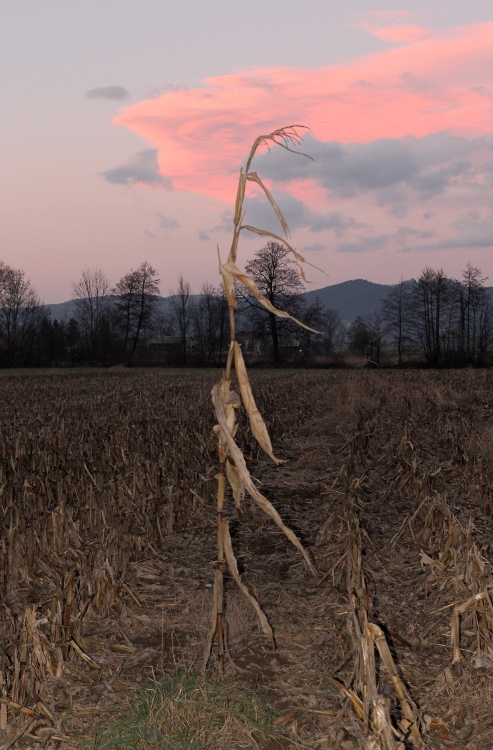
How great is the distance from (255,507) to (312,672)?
3906mm

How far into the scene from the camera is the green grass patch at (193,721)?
328cm

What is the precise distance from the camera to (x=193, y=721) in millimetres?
3439

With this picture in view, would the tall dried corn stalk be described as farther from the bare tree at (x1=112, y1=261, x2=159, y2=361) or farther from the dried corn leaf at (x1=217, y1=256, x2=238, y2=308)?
the bare tree at (x1=112, y1=261, x2=159, y2=361)

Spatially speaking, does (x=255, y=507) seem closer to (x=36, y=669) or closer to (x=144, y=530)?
(x=144, y=530)

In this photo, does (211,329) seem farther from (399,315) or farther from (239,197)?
(239,197)

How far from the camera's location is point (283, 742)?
11.0ft

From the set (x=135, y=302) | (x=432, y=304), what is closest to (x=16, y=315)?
(x=135, y=302)

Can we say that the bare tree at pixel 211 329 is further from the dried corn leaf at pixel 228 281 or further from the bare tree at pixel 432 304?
the dried corn leaf at pixel 228 281

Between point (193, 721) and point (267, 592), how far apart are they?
6.33 ft

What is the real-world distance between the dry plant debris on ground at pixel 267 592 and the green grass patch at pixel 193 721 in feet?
0.20

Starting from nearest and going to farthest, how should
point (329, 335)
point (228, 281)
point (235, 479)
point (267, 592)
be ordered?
point (228, 281) → point (235, 479) → point (267, 592) → point (329, 335)

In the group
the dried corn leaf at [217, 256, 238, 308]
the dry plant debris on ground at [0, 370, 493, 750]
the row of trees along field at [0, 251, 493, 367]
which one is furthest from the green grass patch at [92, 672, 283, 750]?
the row of trees along field at [0, 251, 493, 367]

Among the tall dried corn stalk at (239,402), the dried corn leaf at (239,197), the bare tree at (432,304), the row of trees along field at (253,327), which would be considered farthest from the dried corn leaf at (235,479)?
the bare tree at (432,304)

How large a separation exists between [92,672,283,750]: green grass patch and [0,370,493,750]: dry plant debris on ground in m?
0.06
